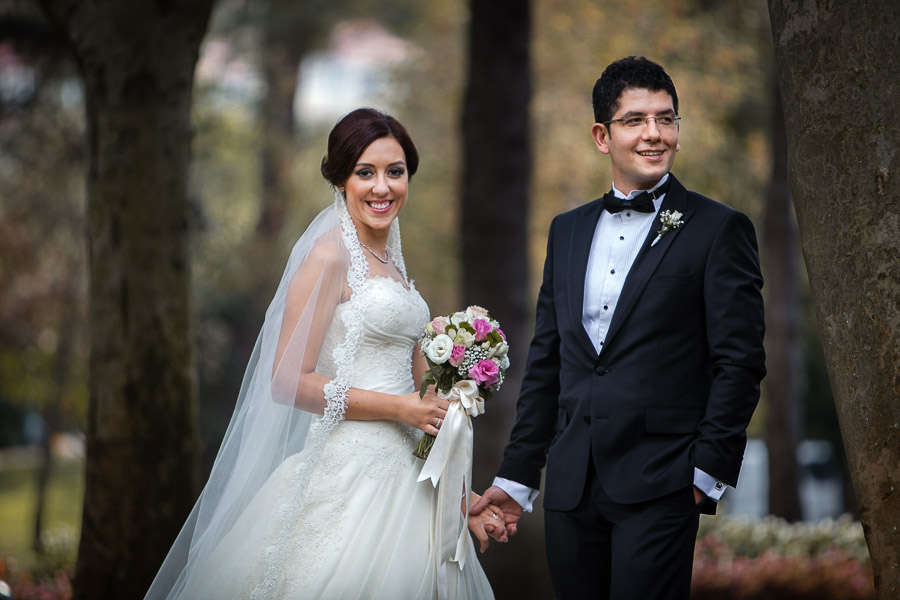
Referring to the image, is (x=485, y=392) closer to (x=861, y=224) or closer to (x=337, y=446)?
(x=337, y=446)

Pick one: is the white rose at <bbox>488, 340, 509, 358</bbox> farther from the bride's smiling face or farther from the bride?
the bride's smiling face

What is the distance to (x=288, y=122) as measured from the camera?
61.0 feet

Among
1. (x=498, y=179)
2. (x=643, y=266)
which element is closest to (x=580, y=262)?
(x=643, y=266)

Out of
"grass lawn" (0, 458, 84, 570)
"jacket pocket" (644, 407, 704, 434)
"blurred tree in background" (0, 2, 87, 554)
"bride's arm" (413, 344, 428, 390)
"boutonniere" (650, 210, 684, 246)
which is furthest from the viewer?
"grass lawn" (0, 458, 84, 570)

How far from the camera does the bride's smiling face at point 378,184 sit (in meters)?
3.90

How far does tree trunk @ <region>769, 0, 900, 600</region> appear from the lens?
2926 millimetres

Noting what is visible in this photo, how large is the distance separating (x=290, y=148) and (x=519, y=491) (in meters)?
14.0

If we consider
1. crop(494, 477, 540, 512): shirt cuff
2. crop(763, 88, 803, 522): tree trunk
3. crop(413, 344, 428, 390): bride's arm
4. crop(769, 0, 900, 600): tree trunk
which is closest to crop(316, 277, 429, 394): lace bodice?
crop(413, 344, 428, 390): bride's arm

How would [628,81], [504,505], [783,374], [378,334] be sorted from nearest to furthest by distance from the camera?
[628,81] → [504,505] → [378,334] → [783,374]

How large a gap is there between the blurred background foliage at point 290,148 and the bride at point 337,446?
7.36 m

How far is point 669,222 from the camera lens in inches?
131

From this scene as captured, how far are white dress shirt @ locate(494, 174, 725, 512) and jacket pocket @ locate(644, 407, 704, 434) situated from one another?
311 millimetres

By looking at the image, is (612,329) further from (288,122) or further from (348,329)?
(288,122)

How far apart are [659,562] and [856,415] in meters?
0.80
